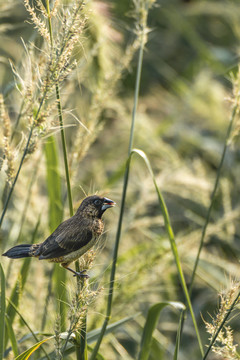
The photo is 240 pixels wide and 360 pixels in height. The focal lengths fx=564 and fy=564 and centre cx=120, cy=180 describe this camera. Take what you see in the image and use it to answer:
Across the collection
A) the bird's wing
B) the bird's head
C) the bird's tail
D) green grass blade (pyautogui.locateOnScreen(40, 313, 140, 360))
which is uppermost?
the bird's head

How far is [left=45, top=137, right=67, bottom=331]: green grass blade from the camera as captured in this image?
64.4 inches

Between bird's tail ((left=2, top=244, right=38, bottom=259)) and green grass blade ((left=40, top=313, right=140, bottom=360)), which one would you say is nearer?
bird's tail ((left=2, top=244, right=38, bottom=259))

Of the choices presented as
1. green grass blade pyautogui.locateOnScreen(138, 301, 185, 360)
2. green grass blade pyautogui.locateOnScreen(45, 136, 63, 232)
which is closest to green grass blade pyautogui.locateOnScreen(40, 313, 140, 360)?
green grass blade pyautogui.locateOnScreen(138, 301, 185, 360)

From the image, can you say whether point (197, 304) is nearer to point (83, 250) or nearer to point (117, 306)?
point (117, 306)

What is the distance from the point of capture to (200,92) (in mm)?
3723

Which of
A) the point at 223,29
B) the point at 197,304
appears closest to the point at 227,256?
the point at 197,304

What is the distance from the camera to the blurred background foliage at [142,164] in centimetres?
190

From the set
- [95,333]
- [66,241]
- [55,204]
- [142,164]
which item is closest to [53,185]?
Result: [55,204]

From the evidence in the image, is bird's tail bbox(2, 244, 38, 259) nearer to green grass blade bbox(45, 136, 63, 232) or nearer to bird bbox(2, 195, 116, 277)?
bird bbox(2, 195, 116, 277)

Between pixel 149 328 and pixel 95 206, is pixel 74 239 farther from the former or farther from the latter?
pixel 149 328

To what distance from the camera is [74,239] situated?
1198mm

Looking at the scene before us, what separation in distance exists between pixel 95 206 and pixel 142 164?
2572mm

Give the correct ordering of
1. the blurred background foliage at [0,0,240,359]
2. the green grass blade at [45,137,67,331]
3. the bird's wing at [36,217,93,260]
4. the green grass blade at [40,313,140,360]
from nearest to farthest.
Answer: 1. the bird's wing at [36,217,93,260]
2. the green grass blade at [40,313,140,360]
3. the green grass blade at [45,137,67,331]
4. the blurred background foliage at [0,0,240,359]

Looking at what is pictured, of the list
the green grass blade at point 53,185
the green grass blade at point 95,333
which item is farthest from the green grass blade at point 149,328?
the green grass blade at point 53,185
